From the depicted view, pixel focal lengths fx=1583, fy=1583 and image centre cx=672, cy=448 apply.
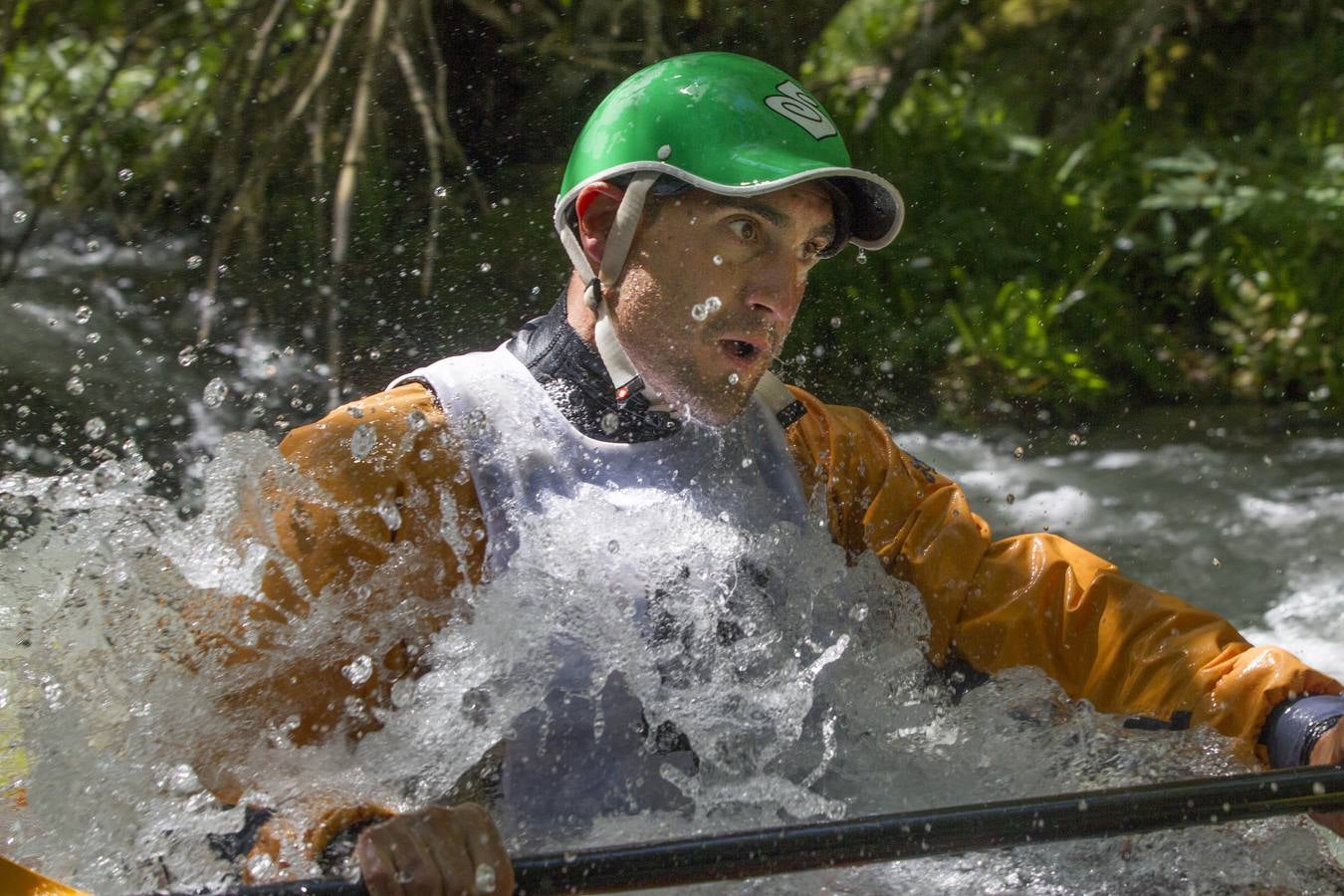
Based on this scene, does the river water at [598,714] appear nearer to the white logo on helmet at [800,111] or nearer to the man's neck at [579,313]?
the man's neck at [579,313]

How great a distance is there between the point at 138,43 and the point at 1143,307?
3.61 m

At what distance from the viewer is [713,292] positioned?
220 centimetres

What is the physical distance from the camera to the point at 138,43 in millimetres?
5309

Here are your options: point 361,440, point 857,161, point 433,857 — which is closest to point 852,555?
point 361,440

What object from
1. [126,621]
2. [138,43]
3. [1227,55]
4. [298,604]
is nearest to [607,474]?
[298,604]

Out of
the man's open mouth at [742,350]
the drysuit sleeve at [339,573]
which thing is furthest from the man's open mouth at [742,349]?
the drysuit sleeve at [339,573]

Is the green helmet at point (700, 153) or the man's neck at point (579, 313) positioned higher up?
the green helmet at point (700, 153)

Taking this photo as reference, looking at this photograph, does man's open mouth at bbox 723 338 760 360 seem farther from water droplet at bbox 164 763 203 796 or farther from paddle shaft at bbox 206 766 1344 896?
water droplet at bbox 164 763 203 796

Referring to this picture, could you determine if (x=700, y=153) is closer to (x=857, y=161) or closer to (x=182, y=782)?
(x=182, y=782)

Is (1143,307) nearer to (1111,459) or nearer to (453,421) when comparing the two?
(1111,459)

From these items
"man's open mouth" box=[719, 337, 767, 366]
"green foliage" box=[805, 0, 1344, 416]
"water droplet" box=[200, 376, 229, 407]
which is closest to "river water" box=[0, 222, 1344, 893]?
"man's open mouth" box=[719, 337, 767, 366]

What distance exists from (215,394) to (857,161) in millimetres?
2471

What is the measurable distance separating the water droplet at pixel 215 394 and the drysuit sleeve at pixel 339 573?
7.04ft

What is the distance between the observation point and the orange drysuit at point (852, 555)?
6.59 ft
